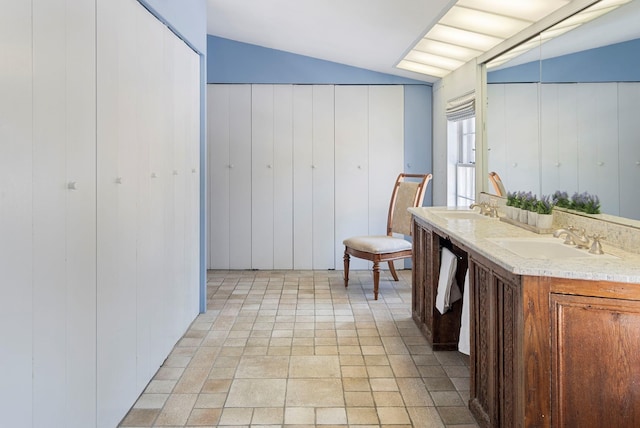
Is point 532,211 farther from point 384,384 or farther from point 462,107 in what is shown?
point 462,107

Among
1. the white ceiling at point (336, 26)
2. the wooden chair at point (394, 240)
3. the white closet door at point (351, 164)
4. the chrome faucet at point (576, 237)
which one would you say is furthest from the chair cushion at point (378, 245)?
the chrome faucet at point (576, 237)

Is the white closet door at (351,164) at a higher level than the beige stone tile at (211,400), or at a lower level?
higher

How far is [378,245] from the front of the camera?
4.93 metres

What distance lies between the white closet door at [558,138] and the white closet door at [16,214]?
239 centimetres

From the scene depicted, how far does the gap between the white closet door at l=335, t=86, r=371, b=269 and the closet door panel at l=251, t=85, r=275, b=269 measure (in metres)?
0.74

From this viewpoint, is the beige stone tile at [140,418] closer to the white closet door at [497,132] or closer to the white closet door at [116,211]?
the white closet door at [116,211]

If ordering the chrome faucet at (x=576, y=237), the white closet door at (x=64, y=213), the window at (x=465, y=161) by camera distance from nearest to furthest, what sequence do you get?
the white closet door at (x=64, y=213) < the chrome faucet at (x=576, y=237) < the window at (x=465, y=161)

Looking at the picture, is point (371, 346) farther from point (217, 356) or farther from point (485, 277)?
point (485, 277)

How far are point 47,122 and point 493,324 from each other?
1791 mm

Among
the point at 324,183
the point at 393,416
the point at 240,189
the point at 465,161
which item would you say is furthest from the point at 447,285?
the point at 240,189

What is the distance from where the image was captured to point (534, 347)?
180 cm

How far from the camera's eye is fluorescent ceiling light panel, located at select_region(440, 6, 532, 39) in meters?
3.33

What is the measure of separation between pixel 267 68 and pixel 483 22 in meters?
2.99

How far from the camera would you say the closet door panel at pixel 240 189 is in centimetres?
604
